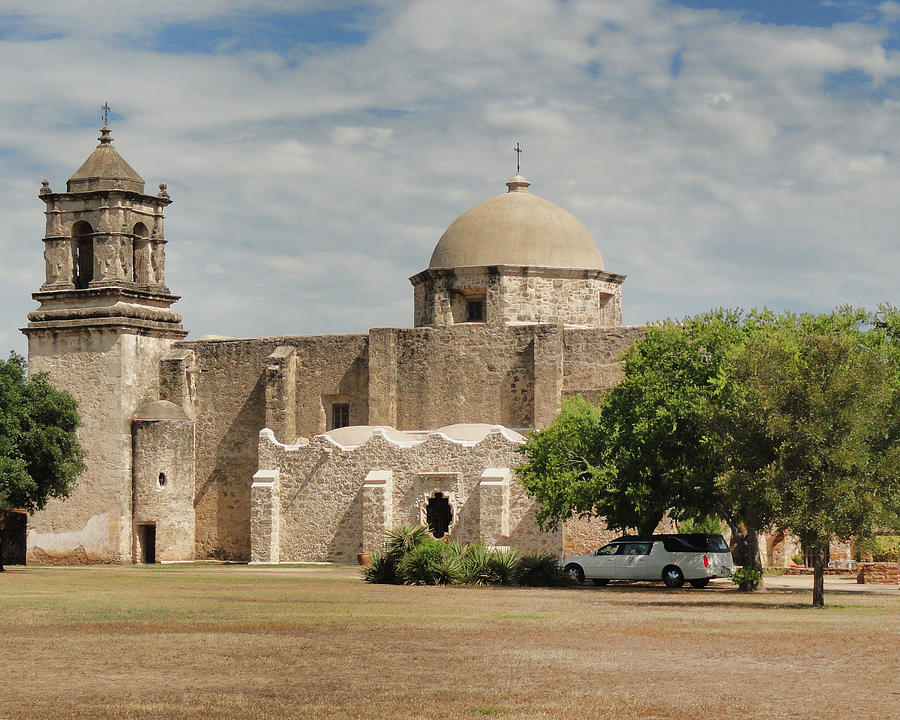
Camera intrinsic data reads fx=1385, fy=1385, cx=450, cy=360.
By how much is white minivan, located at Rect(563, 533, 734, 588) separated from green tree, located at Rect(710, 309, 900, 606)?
4.41 meters

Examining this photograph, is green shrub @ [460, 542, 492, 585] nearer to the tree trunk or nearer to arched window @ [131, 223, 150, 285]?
the tree trunk

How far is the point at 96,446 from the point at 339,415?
6.86 metres

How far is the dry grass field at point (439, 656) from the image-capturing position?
10305 millimetres

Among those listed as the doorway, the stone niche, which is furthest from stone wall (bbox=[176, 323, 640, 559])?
the doorway

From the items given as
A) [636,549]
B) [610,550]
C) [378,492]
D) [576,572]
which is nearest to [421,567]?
[576,572]

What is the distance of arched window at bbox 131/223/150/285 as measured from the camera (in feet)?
131

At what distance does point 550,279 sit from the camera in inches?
1567

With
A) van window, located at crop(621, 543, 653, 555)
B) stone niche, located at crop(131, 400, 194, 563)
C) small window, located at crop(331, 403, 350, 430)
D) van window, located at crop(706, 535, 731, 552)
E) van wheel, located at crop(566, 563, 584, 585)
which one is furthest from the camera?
small window, located at crop(331, 403, 350, 430)

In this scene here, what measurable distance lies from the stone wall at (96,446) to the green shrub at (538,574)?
15.4 metres

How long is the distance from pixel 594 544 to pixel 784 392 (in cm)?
1362

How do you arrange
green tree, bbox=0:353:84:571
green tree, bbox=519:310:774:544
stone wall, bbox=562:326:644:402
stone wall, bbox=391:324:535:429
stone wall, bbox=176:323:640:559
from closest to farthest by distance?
1. green tree, bbox=519:310:774:544
2. green tree, bbox=0:353:84:571
3. stone wall, bbox=562:326:644:402
4. stone wall, bbox=176:323:640:559
5. stone wall, bbox=391:324:535:429

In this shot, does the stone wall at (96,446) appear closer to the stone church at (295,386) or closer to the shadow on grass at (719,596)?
the stone church at (295,386)

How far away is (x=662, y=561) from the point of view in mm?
26469

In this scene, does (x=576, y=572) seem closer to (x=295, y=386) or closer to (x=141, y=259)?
(x=295, y=386)
